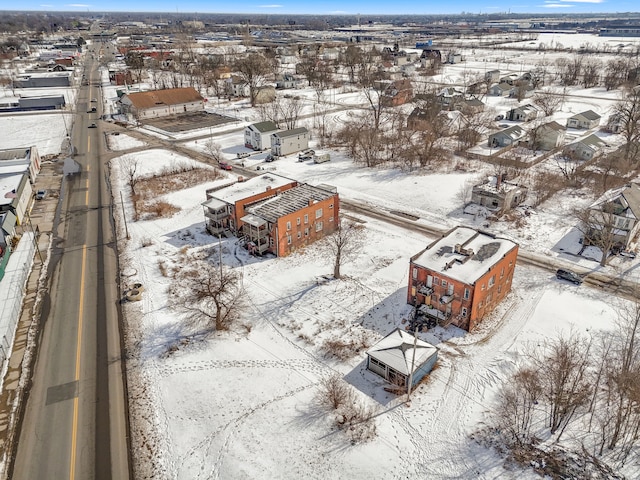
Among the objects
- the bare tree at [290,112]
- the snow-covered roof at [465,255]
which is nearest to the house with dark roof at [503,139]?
the bare tree at [290,112]

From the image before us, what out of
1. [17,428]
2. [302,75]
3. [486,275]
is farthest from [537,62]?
[17,428]

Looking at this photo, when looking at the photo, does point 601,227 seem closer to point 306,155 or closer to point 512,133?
point 512,133

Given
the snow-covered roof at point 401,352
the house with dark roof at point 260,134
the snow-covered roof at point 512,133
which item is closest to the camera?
the snow-covered roof at point 401,352

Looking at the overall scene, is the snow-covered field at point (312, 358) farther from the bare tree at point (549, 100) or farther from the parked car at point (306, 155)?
the bare tree at point (549, 100)

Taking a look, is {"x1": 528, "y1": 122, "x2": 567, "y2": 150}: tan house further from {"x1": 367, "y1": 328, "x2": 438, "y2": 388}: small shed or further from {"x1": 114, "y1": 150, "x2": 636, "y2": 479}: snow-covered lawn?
{"x1": 367, "y1": 328, "x2": 438, "y2": 388}: small shed

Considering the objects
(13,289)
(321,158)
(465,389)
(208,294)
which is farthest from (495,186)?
(13,289)

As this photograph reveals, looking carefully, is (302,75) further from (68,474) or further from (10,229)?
(68,474)
